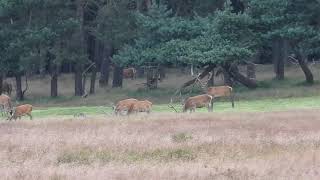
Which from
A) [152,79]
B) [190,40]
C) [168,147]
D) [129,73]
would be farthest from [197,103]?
[129,73]

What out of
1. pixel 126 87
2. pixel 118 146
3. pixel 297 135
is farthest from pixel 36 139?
pixel 126 87

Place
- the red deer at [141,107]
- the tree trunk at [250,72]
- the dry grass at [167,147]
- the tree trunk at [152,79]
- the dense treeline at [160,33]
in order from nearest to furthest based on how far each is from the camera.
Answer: the dry grass at [167,147] → the red deer at [141,107] → the dense treeline at [160,33] → the tree trunk at [152,79] → the tree trunk at [250,72]

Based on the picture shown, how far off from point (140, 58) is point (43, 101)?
7.01 m

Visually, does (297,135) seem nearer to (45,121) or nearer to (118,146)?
(118,146)

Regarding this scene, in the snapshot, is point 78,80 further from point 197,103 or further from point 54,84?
point 197,103

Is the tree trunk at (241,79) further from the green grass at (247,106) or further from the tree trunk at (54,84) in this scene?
the tree trunk at (54,84)

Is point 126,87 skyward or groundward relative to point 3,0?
groundward

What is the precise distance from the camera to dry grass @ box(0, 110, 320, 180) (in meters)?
13.5

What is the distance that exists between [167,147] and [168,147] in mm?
24

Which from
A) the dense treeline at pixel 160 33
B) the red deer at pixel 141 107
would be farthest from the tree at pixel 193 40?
the red deer at pixel 141 107

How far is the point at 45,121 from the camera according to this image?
25.2 m

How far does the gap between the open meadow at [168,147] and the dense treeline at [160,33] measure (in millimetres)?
8637

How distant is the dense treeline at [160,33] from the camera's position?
3934cm

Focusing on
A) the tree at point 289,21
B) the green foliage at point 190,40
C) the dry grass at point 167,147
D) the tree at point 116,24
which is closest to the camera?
the dry grass at point 167,147
